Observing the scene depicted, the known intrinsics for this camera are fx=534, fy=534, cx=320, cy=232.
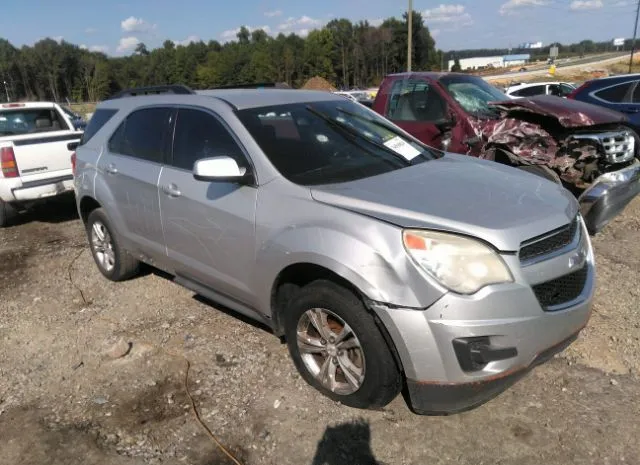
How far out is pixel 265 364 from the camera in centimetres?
354

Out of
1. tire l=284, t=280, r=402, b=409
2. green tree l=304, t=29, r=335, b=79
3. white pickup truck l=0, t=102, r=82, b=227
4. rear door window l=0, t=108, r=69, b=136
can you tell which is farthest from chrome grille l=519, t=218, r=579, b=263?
green tree l=304, t=29, r=335, b=79

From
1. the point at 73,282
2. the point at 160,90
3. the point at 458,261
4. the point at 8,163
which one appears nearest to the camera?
the point at 458,261

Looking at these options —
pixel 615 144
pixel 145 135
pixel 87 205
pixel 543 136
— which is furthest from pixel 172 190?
pixel 615 144

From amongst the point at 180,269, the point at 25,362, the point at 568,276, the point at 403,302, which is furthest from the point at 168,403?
the point at 568,276

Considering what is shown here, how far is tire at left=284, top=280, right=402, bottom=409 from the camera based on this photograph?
2.68m

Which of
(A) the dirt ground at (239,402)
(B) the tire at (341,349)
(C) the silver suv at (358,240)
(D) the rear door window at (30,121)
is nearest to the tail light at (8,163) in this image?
(D) the rear door window at (30,121)

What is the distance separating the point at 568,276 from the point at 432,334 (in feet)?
2.75

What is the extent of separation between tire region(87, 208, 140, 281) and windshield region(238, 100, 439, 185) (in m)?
2.04

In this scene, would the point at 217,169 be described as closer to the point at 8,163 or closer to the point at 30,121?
the point at 8,163

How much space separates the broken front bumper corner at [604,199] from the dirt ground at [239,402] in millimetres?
475

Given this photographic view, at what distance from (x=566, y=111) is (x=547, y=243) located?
388 centimetres

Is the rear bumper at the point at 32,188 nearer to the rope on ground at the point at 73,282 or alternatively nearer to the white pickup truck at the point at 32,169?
the white pickup truck at the point at 32,169

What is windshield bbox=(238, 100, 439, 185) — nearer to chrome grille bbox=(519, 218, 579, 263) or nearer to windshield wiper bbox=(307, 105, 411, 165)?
windshield wiper bbox=(307, 105, 411, 165)

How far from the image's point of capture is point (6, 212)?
7.56 meters
